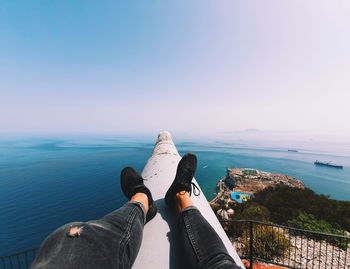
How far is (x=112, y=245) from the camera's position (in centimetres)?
109

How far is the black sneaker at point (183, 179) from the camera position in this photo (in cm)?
197

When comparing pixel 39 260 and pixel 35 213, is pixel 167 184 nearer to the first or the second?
pixel 39 260

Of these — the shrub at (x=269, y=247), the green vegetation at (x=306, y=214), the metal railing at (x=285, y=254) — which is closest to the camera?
the metal railing at (x=285, y=254)

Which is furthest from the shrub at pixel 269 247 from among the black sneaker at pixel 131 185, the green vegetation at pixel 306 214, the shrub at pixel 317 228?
the black sneaker at pixel 131 185

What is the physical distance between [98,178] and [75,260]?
48673 mm

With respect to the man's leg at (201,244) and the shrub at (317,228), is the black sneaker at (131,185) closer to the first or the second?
the man's leg at (201,244)

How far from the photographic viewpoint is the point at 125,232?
1229 mm

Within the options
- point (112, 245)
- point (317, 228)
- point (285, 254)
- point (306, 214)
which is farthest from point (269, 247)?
point (112, 245)

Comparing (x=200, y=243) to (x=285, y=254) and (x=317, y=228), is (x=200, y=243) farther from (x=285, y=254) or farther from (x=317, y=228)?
(x=317, y=228)

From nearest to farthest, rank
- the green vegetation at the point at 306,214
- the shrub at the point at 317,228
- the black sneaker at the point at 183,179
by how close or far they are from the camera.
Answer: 1. the black sneaker at the point at 183,179
2. the shrub at the point at 317,228
3. the green vegetation at the point at 306,214

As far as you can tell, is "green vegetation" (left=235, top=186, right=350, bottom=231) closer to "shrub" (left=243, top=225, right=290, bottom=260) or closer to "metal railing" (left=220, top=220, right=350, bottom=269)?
"metal railing" (left=220, top=220, right=350, bottom=269)

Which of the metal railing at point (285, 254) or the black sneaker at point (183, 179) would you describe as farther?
the metal railing at point (285, 254)

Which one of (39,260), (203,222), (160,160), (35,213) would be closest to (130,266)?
(39,260)

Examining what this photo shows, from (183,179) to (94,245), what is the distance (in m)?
1.37
